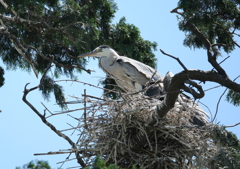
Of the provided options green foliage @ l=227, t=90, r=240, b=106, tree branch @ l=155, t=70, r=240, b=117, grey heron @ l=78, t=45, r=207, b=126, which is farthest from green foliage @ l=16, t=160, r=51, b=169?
green foliage @ l=227, t=90, r=240, b=106

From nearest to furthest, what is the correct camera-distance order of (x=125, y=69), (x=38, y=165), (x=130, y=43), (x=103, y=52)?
(x=38, y=165) → (x=125, y=69) → (x=103, y=52) → (x=130, y=43)

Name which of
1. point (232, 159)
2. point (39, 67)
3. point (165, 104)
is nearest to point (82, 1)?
point (39, 67)

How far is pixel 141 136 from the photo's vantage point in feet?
12.5

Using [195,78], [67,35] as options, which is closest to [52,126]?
[195,78]

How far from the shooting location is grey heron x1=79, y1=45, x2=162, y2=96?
5.10m

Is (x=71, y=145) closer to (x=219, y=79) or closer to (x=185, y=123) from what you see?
(x=185, y=123)

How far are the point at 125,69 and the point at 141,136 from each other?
1.55 metres

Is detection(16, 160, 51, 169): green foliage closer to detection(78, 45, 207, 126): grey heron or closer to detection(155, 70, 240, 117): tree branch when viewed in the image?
detection(155, 70, 240, 117): tree branch

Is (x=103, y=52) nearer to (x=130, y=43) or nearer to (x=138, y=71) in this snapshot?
(x=138, y=71)

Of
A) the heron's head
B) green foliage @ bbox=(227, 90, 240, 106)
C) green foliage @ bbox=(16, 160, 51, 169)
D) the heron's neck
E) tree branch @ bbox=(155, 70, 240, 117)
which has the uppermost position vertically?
the heron's head

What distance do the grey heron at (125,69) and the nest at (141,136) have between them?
44.9 inches

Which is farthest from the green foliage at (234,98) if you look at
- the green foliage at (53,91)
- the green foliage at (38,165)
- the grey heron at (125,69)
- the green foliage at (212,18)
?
the green foliage at (38,165)

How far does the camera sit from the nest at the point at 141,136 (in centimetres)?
373

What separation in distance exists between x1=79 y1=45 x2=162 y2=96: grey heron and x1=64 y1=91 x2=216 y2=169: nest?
1.14 metres
